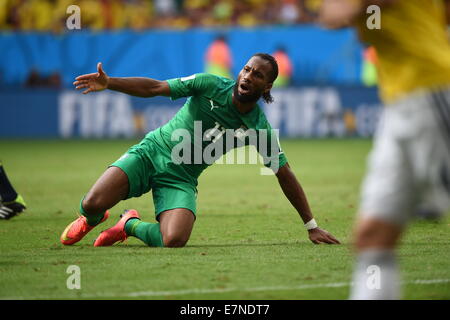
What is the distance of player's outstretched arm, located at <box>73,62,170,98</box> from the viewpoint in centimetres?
654

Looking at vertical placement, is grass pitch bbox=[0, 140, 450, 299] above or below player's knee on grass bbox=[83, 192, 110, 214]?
below

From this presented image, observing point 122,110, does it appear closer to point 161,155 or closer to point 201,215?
point 201,215

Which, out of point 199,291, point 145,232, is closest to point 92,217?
point 145,232

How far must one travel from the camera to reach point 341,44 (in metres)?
23.5

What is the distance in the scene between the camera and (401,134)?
412cm

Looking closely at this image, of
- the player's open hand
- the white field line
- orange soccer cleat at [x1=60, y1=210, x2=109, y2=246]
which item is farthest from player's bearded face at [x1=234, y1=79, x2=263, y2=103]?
the white field line

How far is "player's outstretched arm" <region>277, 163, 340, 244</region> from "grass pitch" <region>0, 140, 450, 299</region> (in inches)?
4.9

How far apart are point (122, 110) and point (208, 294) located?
56.1ft

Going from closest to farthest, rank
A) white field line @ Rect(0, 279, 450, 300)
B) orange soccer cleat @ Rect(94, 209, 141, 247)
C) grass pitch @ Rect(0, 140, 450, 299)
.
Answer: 1. white field line @ Rect(0, 279, 450, 300)
2. grass pitch @ Rect(0, 140, 450, 299)
3. orange soccer cleat @ Rect(94, 209, 141, 247)

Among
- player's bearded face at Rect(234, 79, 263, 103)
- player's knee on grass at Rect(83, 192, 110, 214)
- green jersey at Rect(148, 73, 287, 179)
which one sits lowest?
player's knee on grass at Rect(83, 192, 110, 214)

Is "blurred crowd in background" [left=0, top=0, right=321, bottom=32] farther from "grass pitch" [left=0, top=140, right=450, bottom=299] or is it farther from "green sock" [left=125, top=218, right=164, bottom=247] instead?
"green sock" [left=125, top=218, right=164, bottom=247]

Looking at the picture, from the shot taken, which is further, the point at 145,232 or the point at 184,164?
the point at 184,164

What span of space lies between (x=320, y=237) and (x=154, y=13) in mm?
19950

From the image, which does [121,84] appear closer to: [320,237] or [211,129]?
[211,129]
